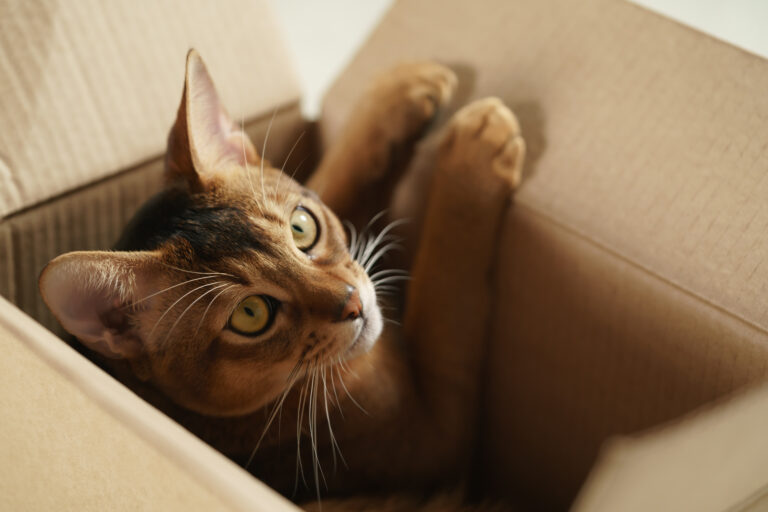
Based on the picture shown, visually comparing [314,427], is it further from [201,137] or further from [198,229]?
[201,137]

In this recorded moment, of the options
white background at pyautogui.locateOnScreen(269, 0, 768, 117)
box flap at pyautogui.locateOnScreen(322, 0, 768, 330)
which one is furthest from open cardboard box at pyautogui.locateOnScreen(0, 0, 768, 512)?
white background at pyautogui.locateOnScreen(269, 0, 768, 117)

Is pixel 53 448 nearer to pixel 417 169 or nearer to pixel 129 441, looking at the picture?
pixel 129 441

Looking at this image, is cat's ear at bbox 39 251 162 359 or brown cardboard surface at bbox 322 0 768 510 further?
brown cardboard surface at bbox 322 0 768 510

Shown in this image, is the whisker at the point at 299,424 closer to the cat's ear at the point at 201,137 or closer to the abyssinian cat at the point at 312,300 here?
the abyssinian cat at the point at 312,300

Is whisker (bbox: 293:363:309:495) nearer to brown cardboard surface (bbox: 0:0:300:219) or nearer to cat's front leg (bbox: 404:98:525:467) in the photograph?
cat's front leg (bbox: 404:98:525:467)

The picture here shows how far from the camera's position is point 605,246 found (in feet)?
2.54

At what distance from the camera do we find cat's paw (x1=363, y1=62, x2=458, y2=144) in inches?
37.8

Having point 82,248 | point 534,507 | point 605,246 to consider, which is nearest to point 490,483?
point 534,507

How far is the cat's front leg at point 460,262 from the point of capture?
872mm

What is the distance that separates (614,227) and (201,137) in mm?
565

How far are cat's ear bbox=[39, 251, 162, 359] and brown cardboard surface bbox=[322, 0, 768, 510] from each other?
20.8 inches

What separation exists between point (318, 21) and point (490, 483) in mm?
1550

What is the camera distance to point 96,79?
0.85m

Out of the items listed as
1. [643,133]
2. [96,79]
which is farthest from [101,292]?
[643,133]
